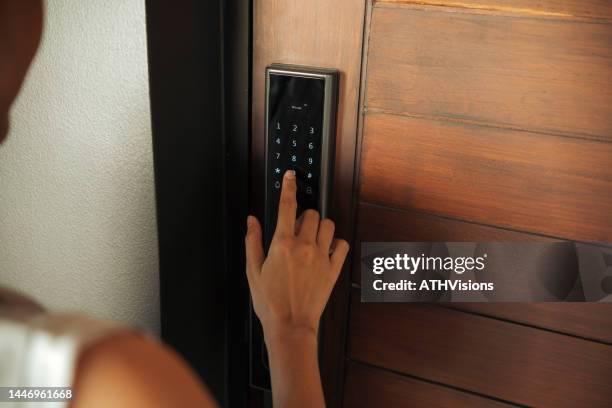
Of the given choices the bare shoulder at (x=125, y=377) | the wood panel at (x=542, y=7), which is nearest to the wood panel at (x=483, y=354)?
the wood panel at (x=542, y=7)

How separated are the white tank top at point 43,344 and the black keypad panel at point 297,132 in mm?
488

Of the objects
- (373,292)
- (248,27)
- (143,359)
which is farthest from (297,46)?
(143,359)

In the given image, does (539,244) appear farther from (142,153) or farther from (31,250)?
(31,250)

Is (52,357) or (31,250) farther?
(31,250)

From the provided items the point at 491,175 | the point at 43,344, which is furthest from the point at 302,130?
the point at 43,344

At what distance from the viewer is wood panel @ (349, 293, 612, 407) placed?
0.84 m

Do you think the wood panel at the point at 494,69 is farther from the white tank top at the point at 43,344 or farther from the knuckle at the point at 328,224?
the white tank top at the point at 43,344

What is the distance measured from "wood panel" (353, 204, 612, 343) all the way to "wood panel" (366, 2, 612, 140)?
0.42ft

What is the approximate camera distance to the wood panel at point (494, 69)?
28.5 inches

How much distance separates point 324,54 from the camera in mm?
831

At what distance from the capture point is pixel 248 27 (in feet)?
2.83

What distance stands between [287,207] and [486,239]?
0.24 m

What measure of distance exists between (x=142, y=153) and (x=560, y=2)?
1.54 ft

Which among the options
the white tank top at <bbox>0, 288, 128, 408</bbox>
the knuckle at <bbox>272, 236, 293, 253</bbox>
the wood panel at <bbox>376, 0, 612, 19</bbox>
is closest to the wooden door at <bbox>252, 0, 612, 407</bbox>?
the wood panel at <bbox>376, 0, 612, 19</bbox>
